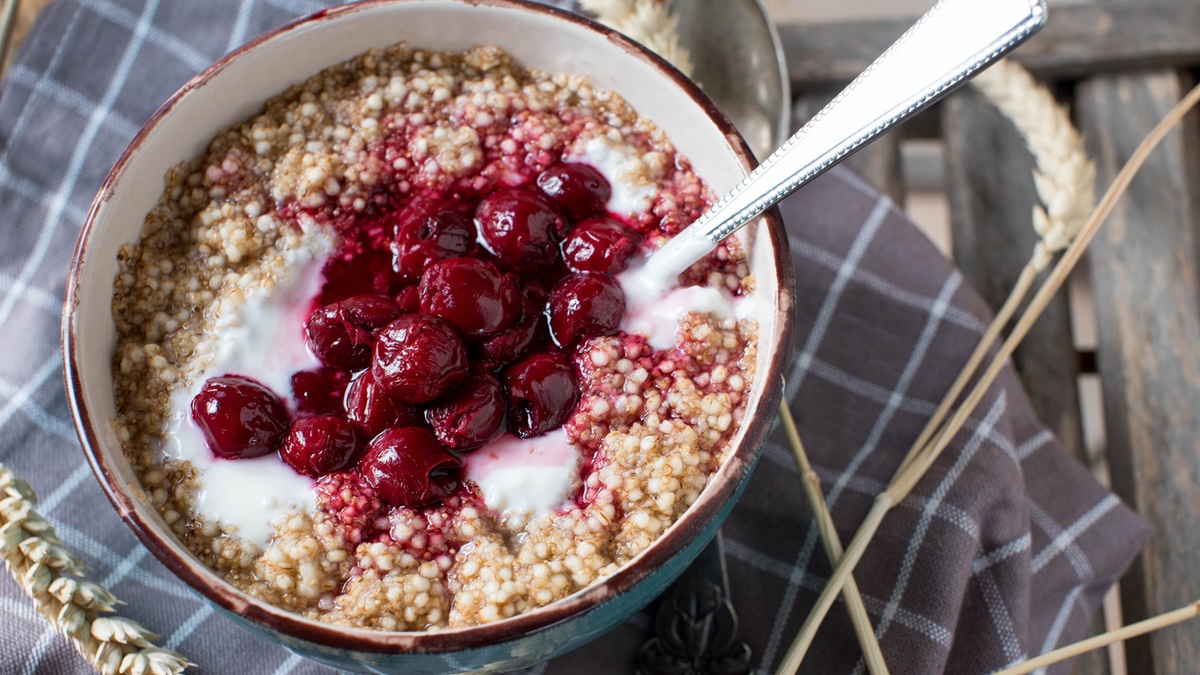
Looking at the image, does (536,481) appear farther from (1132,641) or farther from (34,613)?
(1132,641)

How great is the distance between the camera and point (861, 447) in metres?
1.34

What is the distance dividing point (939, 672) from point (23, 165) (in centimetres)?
136

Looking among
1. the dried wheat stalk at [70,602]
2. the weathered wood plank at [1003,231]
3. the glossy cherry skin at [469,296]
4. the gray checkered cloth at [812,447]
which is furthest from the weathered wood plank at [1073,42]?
the dried wheat stalk at [70,602]

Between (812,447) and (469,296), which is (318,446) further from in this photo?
(812,447)

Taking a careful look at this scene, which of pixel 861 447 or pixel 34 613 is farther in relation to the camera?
pixel 861 447

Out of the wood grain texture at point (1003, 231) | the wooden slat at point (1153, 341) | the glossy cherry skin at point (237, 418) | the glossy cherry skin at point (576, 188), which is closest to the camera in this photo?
the glossy cherry skin at point (237, 418)

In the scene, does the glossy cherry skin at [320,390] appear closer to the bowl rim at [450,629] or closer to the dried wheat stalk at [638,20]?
the bowl rim at [450,629]

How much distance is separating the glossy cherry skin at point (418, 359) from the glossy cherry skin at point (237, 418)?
11 centimetres

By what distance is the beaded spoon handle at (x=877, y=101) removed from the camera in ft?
3.00

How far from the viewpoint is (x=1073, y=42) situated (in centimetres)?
156

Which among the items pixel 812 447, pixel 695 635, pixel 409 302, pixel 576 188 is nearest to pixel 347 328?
pixel 409 302

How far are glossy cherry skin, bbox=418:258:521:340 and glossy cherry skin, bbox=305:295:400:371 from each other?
5cm

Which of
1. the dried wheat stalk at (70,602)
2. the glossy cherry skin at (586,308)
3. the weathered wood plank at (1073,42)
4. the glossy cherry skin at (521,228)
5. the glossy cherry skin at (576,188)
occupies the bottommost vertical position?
the dried wheat stalk at (70,602)

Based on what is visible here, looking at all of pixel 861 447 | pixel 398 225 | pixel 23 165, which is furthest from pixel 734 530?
pixel 23 165
